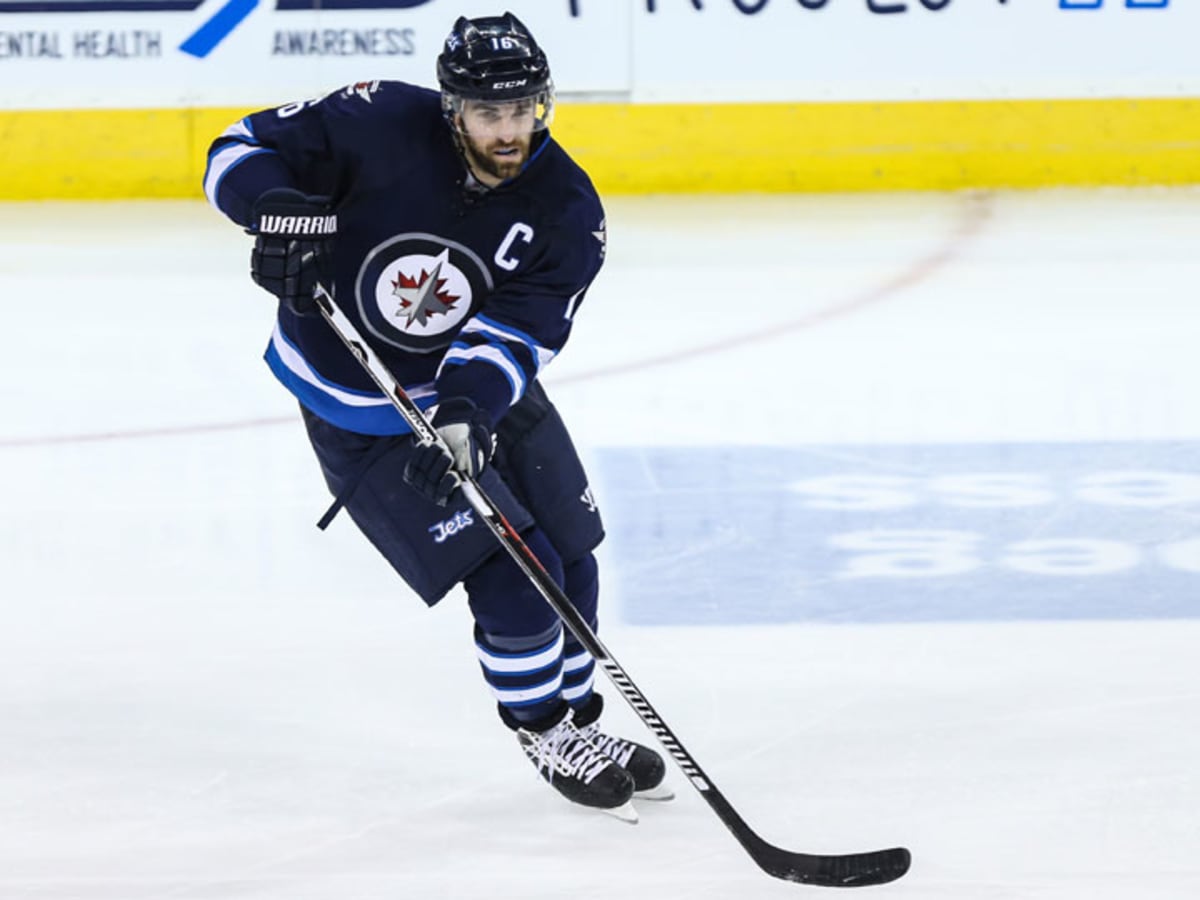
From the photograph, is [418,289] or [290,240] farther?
[418,289]

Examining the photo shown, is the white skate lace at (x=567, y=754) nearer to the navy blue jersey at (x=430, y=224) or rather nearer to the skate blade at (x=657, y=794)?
the skate blade at (x=657, y=794)

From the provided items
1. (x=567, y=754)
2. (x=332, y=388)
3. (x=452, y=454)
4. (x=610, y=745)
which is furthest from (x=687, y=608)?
(x=452, y=454)

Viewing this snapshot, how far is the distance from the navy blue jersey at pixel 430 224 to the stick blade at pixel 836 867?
600mm

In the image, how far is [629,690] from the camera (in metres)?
2.54

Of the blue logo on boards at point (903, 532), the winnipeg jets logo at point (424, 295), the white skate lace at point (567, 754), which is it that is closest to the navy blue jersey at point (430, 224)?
the winnipeg jets logo at point (424, 295)

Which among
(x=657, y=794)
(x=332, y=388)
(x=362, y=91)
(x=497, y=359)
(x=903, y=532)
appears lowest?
(x=903, y=532)

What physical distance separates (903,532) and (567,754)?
126 cm

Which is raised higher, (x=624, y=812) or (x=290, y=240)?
(x=290, y=240)

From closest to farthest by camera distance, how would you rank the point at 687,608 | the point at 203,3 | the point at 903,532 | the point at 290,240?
1. the point at 290,240
2. the point at 687,608
3. the point at 903,532
4. the point at 203,3

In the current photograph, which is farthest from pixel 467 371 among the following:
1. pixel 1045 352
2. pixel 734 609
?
pixel 1045 352

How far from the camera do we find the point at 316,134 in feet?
8.36

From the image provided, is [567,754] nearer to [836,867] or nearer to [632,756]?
[632,756]

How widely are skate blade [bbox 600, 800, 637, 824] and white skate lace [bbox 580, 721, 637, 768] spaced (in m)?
0.09

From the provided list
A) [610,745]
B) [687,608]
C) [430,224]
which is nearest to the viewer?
[430,224]
